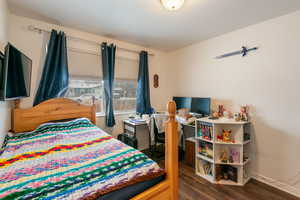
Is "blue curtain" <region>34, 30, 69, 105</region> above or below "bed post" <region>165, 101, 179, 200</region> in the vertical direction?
above

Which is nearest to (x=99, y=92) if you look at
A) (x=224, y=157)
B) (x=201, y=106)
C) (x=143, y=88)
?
(x=143, y=88)

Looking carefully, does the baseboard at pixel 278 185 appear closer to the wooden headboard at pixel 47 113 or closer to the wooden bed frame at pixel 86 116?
the wooden bed frame at pixel 86 116

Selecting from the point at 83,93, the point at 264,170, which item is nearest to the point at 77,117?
the point at 83,93

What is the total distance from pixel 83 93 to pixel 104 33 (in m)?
1.19

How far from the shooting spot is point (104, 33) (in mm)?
2535

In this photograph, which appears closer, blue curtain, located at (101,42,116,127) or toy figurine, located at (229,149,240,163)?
toy figurine, located at (229,149,240,163)

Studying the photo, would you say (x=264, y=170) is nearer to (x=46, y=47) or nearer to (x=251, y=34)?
(x=251, y=34)

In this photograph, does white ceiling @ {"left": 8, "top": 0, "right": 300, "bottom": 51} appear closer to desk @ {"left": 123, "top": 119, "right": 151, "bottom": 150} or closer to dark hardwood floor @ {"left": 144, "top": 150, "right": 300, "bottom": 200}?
desk @ {"left": 123, "top": 119, "right": 151, "bottom": 150}

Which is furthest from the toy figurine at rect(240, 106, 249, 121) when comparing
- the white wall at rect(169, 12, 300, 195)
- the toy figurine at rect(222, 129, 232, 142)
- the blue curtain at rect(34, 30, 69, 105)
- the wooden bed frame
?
the blue curtain at rect(34, 30, 69, 105)

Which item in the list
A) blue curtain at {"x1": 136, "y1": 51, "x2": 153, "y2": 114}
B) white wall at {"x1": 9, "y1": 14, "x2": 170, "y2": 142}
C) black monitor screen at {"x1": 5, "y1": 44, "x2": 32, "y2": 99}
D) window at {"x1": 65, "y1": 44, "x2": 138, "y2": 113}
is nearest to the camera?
black monitor screen at {"x1": 5, "y1": 44, "x2": 32, "y2": 99}

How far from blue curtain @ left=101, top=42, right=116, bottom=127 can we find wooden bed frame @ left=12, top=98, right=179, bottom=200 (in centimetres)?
27

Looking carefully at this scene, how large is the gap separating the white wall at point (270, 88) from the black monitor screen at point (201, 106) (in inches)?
9.7

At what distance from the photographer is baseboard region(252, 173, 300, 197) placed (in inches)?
70.6

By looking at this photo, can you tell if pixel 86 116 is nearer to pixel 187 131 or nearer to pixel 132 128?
pixel 132 128
